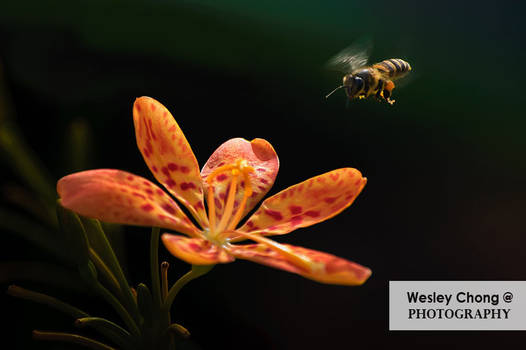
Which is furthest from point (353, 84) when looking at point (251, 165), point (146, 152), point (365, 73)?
point (146, 152)

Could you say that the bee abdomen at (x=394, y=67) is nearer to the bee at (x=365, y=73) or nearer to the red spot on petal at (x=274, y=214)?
the bee at (x=365, y=73)

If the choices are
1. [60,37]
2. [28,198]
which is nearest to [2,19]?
[60,37]

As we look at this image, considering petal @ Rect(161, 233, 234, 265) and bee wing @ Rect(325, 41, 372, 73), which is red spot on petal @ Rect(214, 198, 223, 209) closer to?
petal @ Rect(161, 233, 234, 265)

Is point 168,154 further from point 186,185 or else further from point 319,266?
point 319,266

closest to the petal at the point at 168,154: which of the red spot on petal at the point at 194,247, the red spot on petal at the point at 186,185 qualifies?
the red spot on petal at the point at 186,185

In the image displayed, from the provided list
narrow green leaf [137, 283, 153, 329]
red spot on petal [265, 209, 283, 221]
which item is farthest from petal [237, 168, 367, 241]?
narrow green leaf [137, 283, 153, 329]

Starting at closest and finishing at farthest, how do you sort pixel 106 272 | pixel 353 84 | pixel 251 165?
1. pixel 106 272
2. pixel 251 165
3. pixel 353 84
